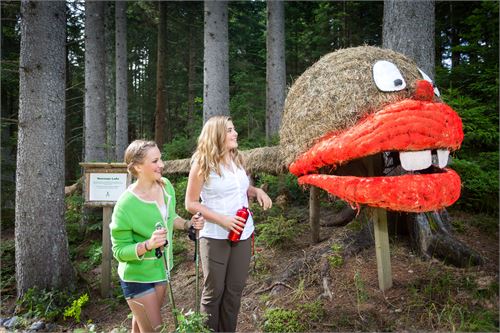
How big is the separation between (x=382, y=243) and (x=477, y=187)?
3.22 meters

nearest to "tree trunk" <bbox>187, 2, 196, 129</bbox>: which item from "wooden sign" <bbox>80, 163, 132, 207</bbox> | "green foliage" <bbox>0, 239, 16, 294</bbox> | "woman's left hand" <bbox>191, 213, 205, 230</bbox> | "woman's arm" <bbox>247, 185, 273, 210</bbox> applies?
"green foliage" <bbox>0, 239, 16, 294</bbox>

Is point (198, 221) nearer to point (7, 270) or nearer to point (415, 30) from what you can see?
point (415, 30)

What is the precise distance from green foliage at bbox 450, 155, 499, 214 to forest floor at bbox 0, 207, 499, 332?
56 cm

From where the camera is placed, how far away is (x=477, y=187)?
5.55m

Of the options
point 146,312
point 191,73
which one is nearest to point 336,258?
point 146,312

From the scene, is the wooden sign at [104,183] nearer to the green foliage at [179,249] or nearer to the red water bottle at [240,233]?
the green foliage at [179,249]

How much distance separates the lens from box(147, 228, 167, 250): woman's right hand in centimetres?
230

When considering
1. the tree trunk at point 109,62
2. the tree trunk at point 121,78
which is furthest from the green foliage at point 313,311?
the tree trunk at point 109,62

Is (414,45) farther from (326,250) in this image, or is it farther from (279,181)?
(279,181)

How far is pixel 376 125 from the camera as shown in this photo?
2471mm

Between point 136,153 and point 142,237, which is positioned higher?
point 136,153

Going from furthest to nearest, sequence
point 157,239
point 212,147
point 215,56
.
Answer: point 215,56
point 212,147
point 157,239

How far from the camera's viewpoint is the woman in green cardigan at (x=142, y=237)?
94.0 inches

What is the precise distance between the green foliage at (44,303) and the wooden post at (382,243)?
168 inches
